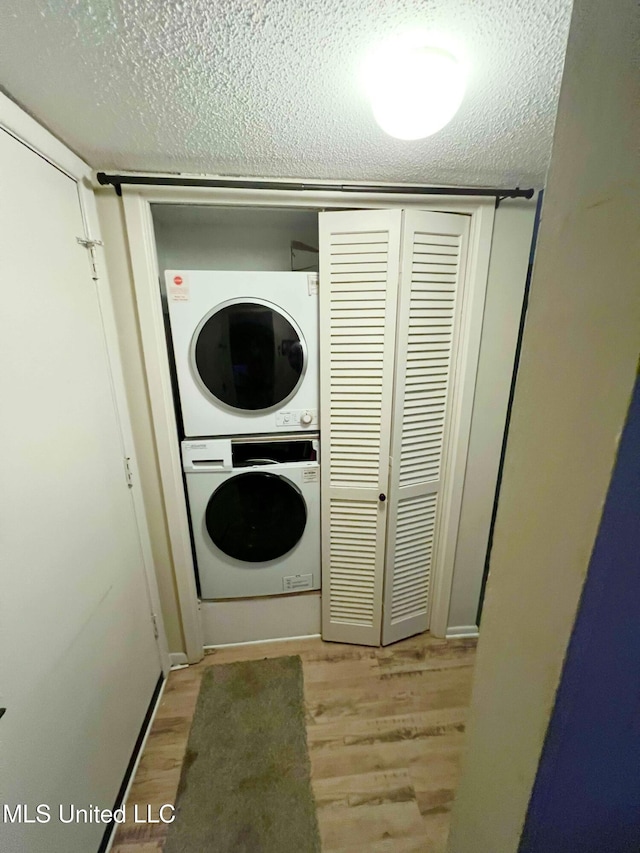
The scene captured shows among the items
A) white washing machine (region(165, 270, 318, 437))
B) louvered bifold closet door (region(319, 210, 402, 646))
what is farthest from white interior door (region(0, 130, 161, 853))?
louvered bifold closet door (region(319, 210, 402, 646))

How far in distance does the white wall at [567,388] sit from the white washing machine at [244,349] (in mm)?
1050

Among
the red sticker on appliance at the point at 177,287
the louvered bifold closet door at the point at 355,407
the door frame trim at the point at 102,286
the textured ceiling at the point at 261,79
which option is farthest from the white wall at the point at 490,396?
→ the door frame trim at the point at 102,286

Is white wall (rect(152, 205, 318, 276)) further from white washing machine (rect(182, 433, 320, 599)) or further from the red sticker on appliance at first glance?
white washing machine (rect(182, 433, 320, 599))

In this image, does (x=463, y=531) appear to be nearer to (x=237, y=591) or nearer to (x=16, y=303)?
(x=237, y=591)

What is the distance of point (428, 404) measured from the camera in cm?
150

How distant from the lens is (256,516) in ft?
5.18

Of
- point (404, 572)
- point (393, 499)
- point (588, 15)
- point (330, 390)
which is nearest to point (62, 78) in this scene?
point (588, 15)

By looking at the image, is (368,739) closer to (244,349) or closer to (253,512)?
(253,512)

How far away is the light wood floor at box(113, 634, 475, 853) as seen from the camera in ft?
3.62

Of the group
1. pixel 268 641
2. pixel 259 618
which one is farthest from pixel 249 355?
pixel 268 641

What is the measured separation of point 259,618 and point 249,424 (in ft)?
3.43

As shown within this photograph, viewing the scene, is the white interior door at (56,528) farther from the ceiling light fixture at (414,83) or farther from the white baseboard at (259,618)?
the ceiling light fixture at (414,83)

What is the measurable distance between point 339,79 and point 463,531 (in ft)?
5.73

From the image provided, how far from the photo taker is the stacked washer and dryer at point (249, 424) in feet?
4.41
